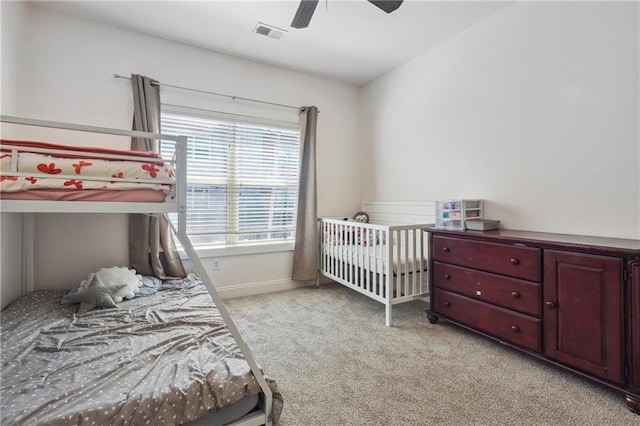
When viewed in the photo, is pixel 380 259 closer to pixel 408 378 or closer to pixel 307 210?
pixel 408 378

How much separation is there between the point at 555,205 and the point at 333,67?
251 cm

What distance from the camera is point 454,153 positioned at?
108 inches

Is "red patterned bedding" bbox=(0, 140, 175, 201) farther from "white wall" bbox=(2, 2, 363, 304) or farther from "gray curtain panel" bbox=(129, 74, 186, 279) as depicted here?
"gray curtain panel" bbox=(129, 74, 186, 279)

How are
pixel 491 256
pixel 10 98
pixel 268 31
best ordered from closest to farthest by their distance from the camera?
pixel 491 256, pixel 10 98, pixel 268 31

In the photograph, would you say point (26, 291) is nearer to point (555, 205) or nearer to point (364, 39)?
point (364, 39)

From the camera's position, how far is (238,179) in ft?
10.2

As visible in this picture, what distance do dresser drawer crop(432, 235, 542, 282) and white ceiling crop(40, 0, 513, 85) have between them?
182 cm

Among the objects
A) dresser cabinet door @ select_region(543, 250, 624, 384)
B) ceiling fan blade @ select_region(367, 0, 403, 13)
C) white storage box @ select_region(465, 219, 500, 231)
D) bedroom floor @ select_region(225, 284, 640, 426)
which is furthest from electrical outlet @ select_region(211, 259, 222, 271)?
dresser cabinet door @ select_region(543, 250, 624, 384)

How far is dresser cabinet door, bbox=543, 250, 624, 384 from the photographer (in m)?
1.46

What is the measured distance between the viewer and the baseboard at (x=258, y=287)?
120 inches

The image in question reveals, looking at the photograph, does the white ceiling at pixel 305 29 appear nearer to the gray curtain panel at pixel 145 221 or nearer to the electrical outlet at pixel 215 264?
the gray curtain panel at pixel 145 221

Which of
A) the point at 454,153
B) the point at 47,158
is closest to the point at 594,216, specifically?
the point at 454,153

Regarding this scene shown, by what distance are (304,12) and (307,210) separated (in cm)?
195

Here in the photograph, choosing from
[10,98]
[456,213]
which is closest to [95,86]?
[10,98]
